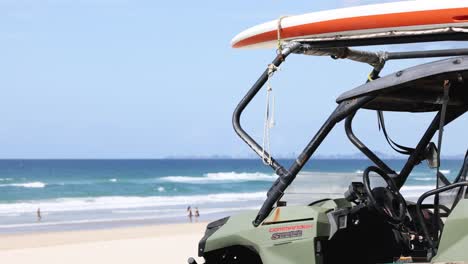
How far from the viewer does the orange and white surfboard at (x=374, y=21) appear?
16.0ft

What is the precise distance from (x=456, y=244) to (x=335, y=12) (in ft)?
Result: 5.28

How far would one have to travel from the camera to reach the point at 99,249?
575 inches

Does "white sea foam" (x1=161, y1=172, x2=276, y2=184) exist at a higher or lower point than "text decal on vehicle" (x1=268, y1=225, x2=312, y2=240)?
lower

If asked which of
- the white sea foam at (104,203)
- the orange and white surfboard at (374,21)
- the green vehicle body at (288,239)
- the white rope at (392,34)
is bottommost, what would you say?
the white sea foam at (104,203)

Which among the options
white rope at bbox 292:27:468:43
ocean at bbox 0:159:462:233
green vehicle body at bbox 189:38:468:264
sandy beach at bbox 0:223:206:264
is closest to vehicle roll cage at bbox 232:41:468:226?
green vehicle body at bbox 189:38:468:264

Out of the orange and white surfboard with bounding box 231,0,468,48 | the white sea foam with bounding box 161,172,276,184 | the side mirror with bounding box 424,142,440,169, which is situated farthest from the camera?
the white sea foam with bounding box 161,172,276,184

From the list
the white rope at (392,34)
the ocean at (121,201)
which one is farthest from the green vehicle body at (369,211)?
the ocean at (121,201)

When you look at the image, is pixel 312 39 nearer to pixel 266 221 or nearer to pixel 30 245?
pixel 266 221

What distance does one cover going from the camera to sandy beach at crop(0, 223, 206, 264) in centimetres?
1302

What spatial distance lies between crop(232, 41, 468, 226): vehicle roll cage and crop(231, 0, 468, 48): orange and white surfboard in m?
0.14

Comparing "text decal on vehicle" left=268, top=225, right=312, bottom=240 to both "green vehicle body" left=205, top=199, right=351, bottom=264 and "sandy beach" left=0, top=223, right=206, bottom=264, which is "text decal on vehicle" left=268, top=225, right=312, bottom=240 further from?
"sandy beach" left=0, top=223, right=206, bottom=264

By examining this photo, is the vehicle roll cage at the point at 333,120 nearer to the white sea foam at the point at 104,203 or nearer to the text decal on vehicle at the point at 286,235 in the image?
the text decal on vehicle at the point at 286,235

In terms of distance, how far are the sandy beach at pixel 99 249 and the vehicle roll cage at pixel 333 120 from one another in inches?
236

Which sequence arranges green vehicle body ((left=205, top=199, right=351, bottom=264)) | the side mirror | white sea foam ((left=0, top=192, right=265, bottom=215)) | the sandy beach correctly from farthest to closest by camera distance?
white sea foam ((left=0, top=192, right=265, bottom=215)) → the sandy beach → the side mirror → green vehicle body ((left=205, top=199, right=351, bottom=264))
